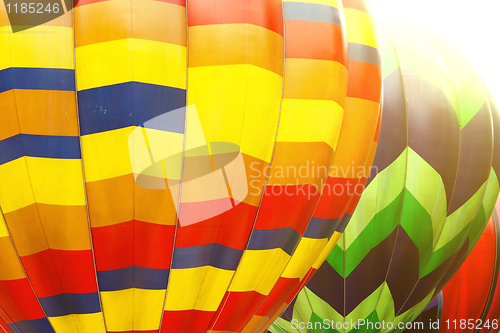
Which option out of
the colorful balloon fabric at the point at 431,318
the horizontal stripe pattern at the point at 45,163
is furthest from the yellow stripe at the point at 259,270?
the colorful balloon fabric at the point at 431,318

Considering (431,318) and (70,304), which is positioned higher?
(70,304)

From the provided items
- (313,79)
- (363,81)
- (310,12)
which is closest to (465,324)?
(363,81)

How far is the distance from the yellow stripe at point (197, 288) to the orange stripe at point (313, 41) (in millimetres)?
800

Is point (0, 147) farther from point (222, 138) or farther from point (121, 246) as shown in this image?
point (222, 138)

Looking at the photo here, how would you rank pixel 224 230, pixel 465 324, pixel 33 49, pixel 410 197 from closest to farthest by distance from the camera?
pixel 33 49
pixel 224 230
pixel 410 197
pixel 465 324

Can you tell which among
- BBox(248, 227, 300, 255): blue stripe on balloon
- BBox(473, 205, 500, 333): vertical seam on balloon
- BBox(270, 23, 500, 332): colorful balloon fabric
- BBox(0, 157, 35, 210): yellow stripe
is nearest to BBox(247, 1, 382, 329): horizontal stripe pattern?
BBox(248, 227, 300, 255): blue stripe on balloon

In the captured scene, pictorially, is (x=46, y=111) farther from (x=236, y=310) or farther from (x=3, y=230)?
(x=236, y=310)

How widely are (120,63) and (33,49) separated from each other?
0.82 ft

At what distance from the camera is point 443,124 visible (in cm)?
285

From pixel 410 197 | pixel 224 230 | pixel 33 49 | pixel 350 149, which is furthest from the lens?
pixel 410 197

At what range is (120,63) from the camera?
1.45 metres

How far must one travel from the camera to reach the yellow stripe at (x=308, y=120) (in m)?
1.66

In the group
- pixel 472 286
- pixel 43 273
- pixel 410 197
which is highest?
pixel 43 273

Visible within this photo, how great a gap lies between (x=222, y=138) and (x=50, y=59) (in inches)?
22.0
